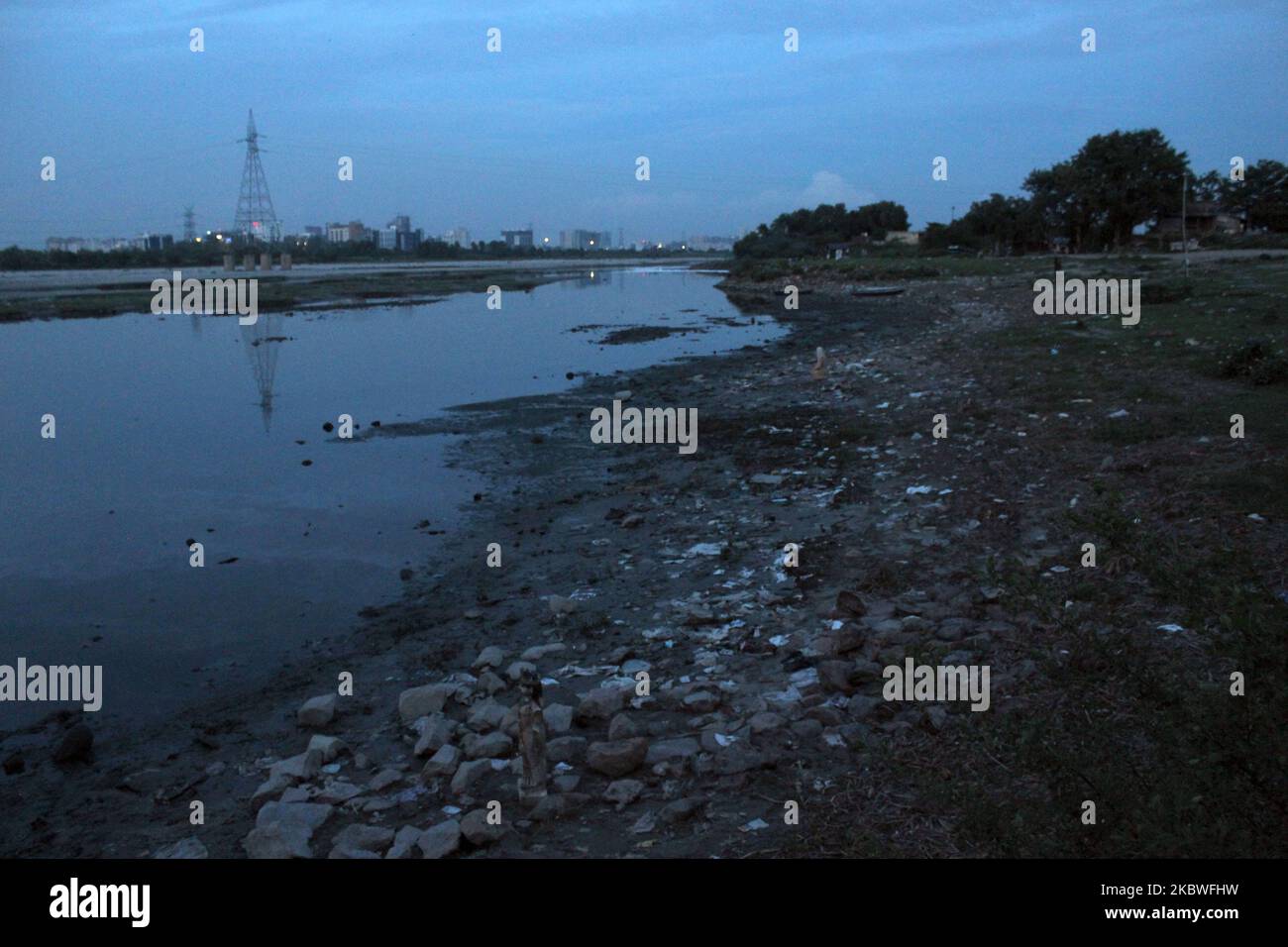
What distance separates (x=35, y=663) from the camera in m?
7.30

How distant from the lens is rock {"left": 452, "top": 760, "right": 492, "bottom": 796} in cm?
483

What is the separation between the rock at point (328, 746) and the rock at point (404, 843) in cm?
114

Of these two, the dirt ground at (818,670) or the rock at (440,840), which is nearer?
the dirt ground at (818,670)

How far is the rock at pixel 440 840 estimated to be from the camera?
167 inches

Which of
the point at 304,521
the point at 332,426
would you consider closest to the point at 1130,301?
the point at 332,426

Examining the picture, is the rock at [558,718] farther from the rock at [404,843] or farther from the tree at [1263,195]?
the tree at [1263,195]

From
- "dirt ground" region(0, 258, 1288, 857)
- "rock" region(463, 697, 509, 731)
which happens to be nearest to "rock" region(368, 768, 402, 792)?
"dirt ground" region(0, 258, 1288, 857)

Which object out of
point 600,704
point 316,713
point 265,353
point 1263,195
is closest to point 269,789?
point 316,713

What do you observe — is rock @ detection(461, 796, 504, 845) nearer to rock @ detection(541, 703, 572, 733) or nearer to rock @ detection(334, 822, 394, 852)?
rock @ detection(334, 822, 394, 852)

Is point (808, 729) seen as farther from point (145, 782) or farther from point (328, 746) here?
point (145, 782)

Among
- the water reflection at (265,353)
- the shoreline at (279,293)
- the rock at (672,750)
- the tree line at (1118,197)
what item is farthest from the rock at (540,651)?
the tree line at (1118,197)

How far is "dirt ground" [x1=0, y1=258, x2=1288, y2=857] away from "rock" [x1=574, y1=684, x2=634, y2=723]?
1 centimetres

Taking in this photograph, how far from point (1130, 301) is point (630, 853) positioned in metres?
21.0
